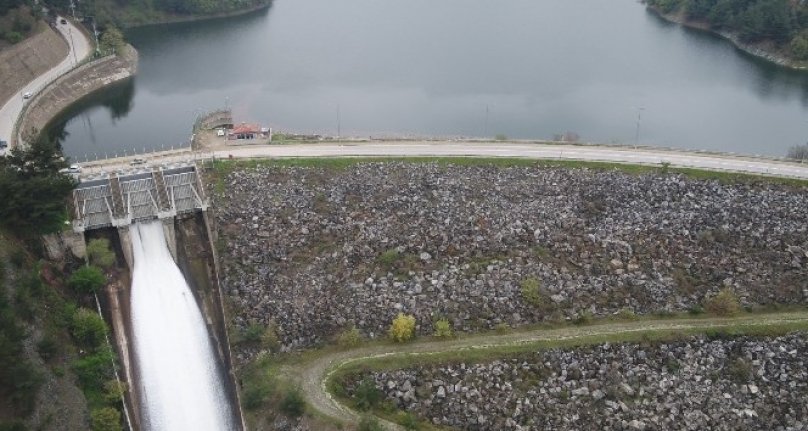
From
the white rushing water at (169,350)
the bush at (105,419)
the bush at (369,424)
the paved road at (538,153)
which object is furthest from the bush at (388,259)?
the bush at (105,419)

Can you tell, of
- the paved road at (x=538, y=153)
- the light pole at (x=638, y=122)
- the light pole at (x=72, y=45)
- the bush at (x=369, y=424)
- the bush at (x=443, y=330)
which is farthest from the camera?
the light pole at (x=72, y=45)

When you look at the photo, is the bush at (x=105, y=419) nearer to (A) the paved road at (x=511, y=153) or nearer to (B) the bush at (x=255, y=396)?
(B) the bush at (x=255, y=396)

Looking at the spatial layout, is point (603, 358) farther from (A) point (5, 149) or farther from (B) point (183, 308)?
→ (A) point (5, 149)

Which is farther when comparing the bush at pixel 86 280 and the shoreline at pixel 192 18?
the shoreline at pixel 192 18

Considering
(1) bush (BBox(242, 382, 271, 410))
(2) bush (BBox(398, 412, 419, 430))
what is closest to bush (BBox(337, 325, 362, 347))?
(1) bush (BBox(242, 382, 271, 410))

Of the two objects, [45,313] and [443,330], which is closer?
[45,313]

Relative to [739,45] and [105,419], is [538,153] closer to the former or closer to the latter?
[105,419]

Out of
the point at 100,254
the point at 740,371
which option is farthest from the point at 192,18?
the point at 740,371
